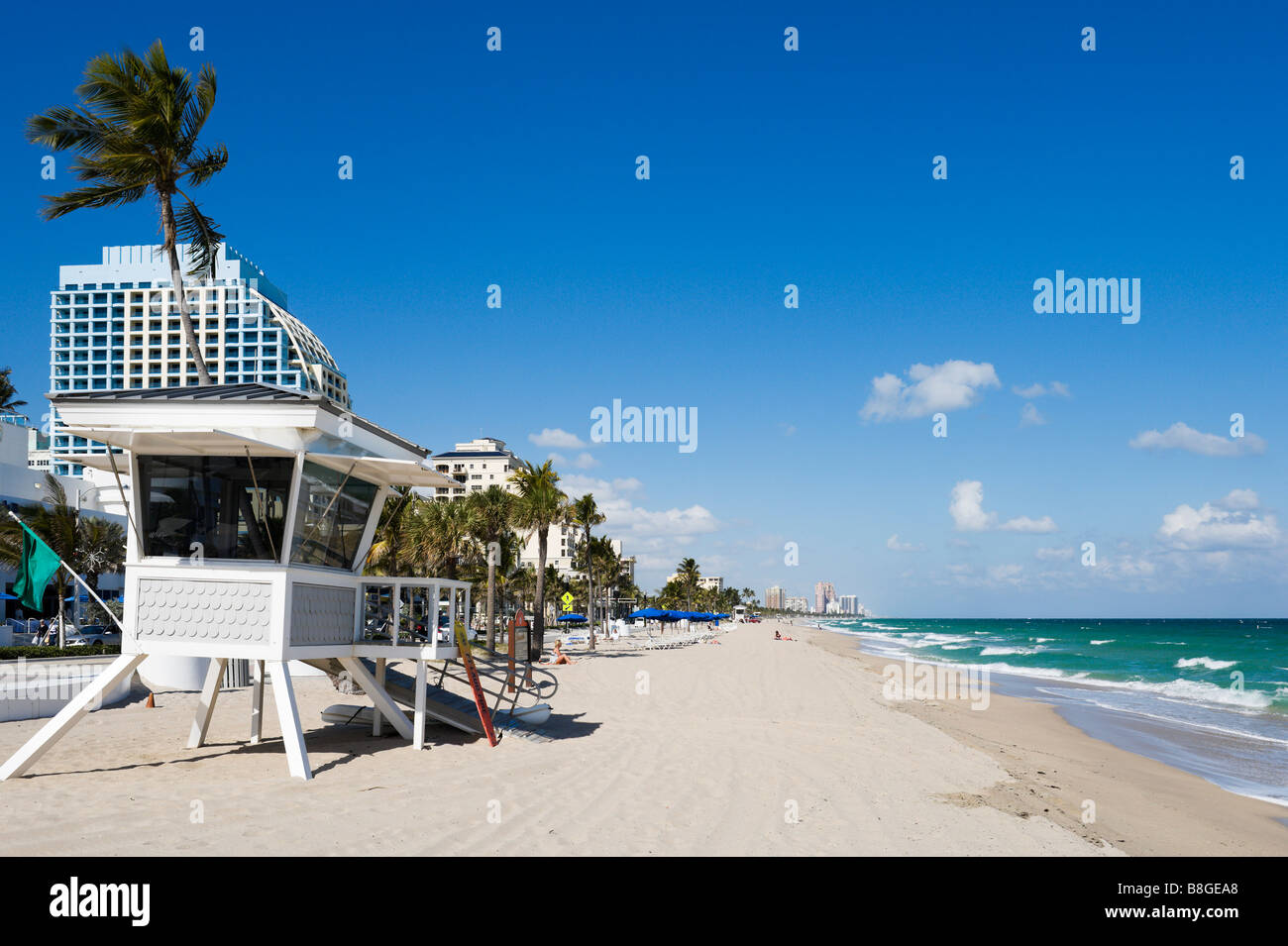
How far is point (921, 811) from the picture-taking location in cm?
1054

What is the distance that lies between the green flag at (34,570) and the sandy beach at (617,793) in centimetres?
222

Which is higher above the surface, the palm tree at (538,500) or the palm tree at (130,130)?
the palm tree at (130,130)

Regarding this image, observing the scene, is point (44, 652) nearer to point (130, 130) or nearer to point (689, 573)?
point (130, 130)

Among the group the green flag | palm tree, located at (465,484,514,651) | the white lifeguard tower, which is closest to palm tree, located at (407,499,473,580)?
palm tree, located at (465,484,514,651)

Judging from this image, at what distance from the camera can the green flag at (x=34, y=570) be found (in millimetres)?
12695

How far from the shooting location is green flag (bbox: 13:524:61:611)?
1270 centimetres

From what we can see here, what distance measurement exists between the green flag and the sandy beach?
2221 millimetres

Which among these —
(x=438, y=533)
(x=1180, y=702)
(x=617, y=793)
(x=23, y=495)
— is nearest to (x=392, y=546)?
(x=438, y=533)

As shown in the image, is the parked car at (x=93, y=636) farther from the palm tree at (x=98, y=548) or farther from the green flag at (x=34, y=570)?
the green flag at (x=34, y=570)

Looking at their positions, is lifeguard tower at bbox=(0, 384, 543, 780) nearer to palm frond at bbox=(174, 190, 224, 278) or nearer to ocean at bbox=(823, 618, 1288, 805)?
palm frond at bbox=(174, 190, 224, 278)

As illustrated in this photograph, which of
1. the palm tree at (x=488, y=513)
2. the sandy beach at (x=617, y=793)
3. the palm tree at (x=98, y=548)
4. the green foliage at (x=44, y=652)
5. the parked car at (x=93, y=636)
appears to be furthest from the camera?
the palm tree at (x=488, y=513)

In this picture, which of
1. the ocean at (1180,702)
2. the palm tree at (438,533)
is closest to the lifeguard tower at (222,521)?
the ocean at (1180,702)

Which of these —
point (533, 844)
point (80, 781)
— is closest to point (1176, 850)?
point (533, 844)

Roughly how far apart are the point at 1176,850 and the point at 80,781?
1266cm
